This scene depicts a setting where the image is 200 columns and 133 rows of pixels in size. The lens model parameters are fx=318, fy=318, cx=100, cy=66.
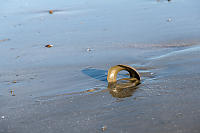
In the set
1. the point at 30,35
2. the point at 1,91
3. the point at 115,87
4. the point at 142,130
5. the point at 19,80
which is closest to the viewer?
the point at 142,130

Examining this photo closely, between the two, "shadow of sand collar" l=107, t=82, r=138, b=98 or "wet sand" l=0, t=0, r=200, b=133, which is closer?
"wet sand" l=0, t=0, r=200, b=133

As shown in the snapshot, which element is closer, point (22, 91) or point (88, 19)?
point (22, 91)

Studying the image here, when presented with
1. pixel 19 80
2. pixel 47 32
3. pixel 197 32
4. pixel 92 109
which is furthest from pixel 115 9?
pixel 92 109

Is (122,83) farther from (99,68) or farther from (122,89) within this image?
(99,68)

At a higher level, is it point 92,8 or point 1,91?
point 92,8

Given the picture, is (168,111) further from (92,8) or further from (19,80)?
(92,8)

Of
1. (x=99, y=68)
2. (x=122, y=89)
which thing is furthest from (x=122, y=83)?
(x=99, y=68)
